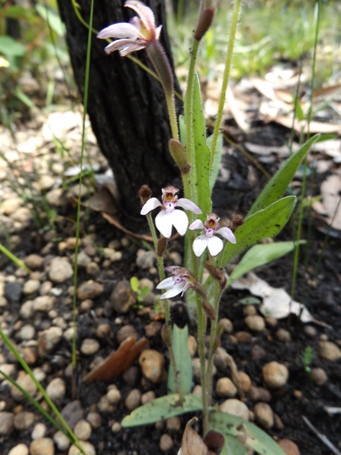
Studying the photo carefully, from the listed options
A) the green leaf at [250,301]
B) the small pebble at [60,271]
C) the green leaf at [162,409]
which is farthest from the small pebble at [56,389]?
the green leaf at [250,301]

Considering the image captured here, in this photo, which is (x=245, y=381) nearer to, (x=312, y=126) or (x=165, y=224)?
(x=165, y=224)

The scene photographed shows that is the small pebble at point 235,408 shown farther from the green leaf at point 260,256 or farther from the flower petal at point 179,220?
the flower petal at point 179,220

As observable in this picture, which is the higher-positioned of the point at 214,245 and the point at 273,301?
the point at 214,245

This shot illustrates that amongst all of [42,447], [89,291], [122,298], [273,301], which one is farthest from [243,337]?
[42,447]

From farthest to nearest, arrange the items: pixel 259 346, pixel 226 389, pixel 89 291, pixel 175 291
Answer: pixel 89 291 → pixel 259 346 → pixel 226 389 → pixel 175 291

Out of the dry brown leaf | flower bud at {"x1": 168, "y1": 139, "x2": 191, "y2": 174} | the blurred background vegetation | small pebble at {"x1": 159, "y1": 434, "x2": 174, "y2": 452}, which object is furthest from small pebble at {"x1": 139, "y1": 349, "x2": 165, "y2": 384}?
the blurred background vegetation

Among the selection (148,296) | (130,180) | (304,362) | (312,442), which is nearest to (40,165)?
(130,180)
